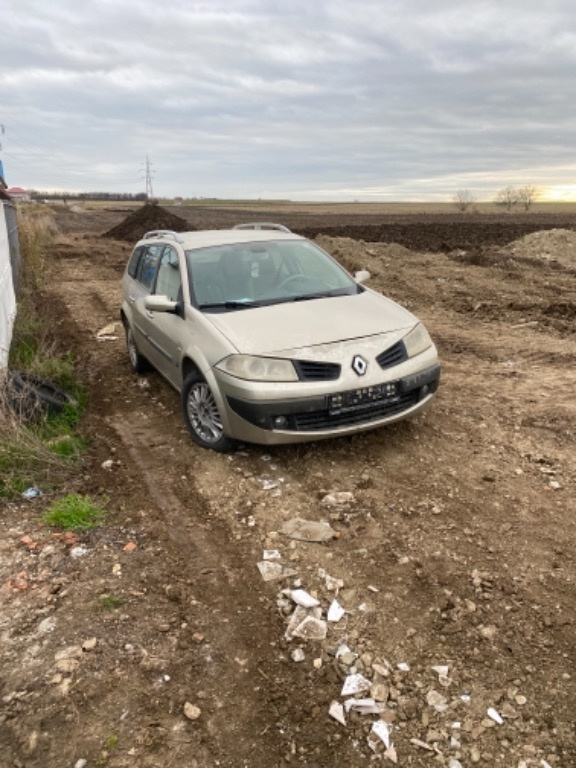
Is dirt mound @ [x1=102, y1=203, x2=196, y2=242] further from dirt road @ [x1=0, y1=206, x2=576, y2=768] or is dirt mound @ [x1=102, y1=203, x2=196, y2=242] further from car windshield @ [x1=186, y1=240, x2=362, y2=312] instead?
dirt road @ [x1=0, y1=206, x2=576, y2=768]

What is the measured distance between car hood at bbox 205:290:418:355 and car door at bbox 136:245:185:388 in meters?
0.56

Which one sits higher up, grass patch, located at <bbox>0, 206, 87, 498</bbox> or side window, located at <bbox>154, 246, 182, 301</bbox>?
side window, located at <bbox>154, 246, 182, 301</bbox>

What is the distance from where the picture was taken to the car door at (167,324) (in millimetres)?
5316

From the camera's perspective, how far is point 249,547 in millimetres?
3699

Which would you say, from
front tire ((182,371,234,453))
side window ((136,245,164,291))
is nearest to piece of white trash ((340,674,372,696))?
front tire ((182,371,234,453))

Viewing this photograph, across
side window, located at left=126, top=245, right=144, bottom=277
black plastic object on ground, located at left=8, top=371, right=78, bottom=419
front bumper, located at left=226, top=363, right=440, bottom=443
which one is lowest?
black plastic object on ground, located at left=8, top=371, right=78, bottom=419

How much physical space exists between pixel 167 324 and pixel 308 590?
3.09 metres

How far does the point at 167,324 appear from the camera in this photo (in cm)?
551

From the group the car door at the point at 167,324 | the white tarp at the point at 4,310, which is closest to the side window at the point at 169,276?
the car door at the point at 167,324

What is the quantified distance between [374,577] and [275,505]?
1002mm

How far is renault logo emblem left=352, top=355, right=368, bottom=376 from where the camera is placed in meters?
4.41

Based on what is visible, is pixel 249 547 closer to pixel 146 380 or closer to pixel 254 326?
pixel 254 326

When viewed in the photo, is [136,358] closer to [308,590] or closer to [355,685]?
[308,590]

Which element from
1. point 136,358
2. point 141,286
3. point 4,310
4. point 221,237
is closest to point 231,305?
point 221,237
